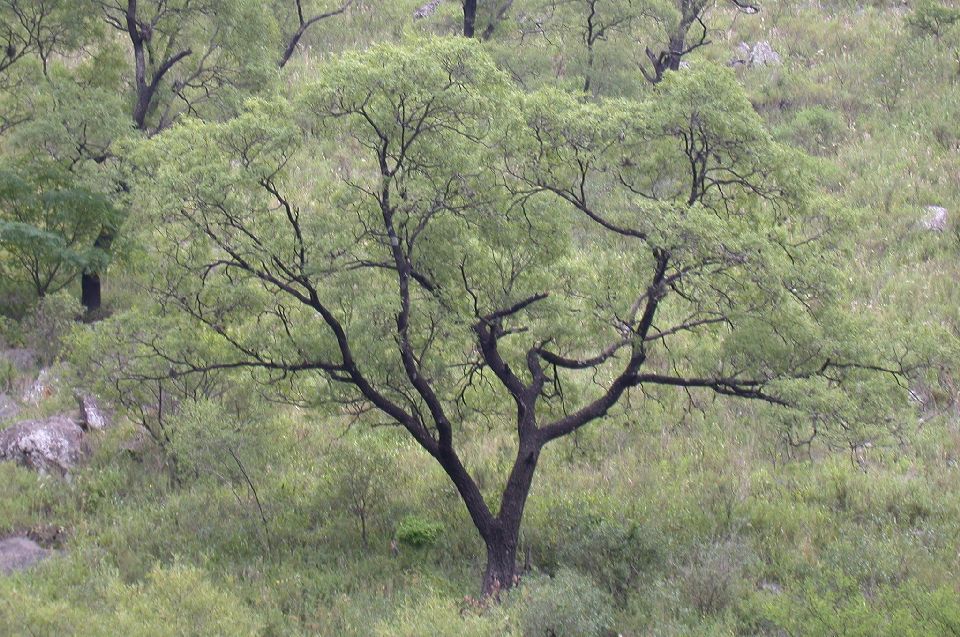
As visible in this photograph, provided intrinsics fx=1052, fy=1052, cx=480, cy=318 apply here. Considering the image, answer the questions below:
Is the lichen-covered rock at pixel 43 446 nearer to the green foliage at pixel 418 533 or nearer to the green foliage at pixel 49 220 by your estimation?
the green foliage at pixel 49 220

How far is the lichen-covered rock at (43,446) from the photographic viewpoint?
1491 cm

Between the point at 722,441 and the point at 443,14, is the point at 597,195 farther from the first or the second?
the point at 443,14

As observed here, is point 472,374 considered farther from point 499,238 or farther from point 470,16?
point 470,16

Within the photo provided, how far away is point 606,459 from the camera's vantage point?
14.7 m

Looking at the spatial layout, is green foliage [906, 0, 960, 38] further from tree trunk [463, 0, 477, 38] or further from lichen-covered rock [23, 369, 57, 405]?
lichen-covered rock [23, 369, 57, 405]

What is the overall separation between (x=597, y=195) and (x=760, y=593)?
4.51 metres

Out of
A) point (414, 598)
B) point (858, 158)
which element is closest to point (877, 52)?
point (858, 158)

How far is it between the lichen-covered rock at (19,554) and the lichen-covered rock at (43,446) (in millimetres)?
1807

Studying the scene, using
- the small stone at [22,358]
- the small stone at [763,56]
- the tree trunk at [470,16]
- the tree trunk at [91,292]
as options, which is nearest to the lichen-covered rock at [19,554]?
the small stone at [22,358]

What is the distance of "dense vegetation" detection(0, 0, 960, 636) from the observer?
9.80m

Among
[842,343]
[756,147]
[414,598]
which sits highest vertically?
[756,147]

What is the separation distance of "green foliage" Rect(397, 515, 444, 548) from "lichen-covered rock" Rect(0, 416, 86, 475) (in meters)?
5.45

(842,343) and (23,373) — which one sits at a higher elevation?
(842,343)

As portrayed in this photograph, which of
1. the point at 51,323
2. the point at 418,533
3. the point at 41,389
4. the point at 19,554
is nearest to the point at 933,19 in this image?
the point at 418,533
